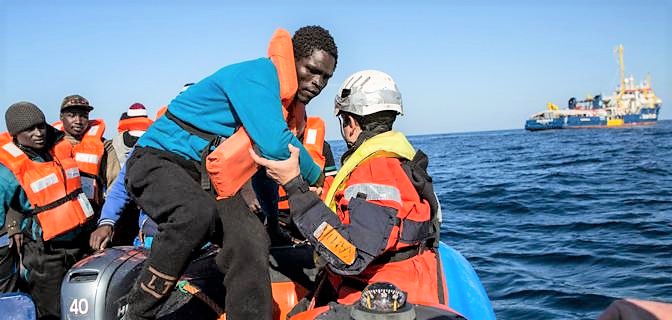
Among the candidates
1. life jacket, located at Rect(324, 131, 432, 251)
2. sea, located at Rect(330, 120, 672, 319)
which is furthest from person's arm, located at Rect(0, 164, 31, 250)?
sea, located at Rect(330, 120, 672, 319)

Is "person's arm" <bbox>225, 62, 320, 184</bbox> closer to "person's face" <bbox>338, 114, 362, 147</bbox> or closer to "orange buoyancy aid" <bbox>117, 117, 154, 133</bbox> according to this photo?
"person's face" <bbox>338, 114, 362, 147</bbox>

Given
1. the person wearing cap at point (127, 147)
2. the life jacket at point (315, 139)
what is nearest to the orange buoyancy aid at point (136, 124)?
the person wearing cap at point (127, 147)

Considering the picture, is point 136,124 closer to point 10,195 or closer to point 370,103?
point 10,195

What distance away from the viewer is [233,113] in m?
2.79

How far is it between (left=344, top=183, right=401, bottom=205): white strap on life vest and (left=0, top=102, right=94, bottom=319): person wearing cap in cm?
298

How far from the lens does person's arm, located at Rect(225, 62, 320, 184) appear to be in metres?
2.53

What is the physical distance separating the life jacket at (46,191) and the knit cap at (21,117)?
0.13m

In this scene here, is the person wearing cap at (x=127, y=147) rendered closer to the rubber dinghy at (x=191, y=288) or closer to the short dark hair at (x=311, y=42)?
the rubber dinghy at (x=191, y=288)

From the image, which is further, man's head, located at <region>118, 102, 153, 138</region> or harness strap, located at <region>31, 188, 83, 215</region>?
man's head, located at <region>118, 102, 153, 138</region>

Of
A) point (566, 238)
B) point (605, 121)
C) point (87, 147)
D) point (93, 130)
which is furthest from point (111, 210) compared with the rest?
point (605, 121)

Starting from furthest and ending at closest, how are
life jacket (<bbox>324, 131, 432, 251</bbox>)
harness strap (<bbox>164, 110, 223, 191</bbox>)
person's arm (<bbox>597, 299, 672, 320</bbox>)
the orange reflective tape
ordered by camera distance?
harness strap (<bbox>164, 110, 223, 191</bbox>) → life jacket (<bbox>324, 131, 432, 251</bbox>) → the orange reflective tape → person's arm (<bbox>597, 299, 672, 320</bbox>)

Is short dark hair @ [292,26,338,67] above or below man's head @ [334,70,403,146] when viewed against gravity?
above

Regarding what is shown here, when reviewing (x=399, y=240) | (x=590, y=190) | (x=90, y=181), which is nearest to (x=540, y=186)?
(x=590, y=190)

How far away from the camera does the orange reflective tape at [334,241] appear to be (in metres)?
2.46
